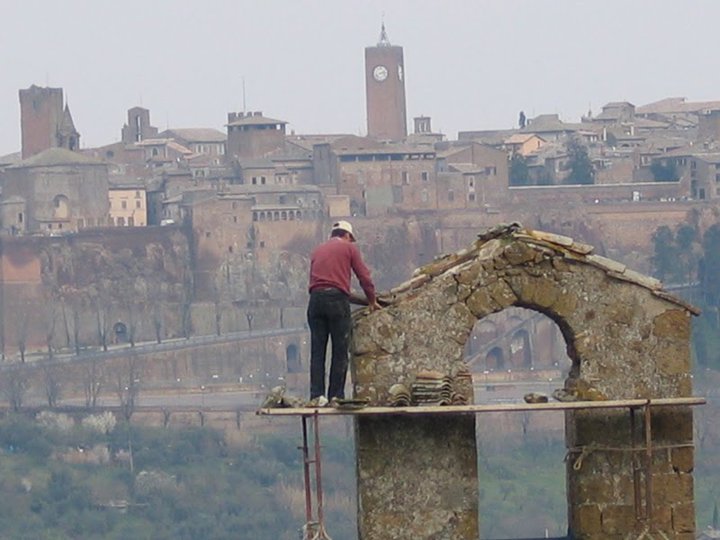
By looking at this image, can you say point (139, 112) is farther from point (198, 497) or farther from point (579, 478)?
point (579, 478)

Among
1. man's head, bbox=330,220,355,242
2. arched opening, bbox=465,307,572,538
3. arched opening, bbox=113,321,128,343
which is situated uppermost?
arched opening, bbox=113,321,128,343

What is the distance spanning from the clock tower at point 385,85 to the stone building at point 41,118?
1336 centimetres

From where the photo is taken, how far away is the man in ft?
18.6

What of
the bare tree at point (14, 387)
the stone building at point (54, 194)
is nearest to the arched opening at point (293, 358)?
the bare tree at point (14, 387)

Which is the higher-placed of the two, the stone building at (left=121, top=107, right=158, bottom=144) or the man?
the stone building at (left=121, top=107, right=158, bottom=144)

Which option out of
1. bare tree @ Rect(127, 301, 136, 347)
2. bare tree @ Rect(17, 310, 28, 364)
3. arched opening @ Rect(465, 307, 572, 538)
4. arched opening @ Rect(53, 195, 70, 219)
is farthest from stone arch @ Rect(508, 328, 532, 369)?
arched opening @ Rect(53, 195, 70, 219)

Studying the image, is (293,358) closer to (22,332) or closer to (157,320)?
(157,320)

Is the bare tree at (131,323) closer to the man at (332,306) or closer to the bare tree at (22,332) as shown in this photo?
the bare tree at (22,332)

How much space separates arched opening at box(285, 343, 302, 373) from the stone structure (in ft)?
165

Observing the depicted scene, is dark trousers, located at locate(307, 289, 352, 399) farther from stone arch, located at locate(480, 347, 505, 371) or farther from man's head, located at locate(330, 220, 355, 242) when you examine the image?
stone arch, located at locate(480, 347, 505, 371)

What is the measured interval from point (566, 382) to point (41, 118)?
73716 millimetres

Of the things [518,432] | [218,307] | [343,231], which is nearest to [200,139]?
[218,307]

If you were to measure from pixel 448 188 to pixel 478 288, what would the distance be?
63854mm

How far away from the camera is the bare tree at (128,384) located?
5238 centimetres
